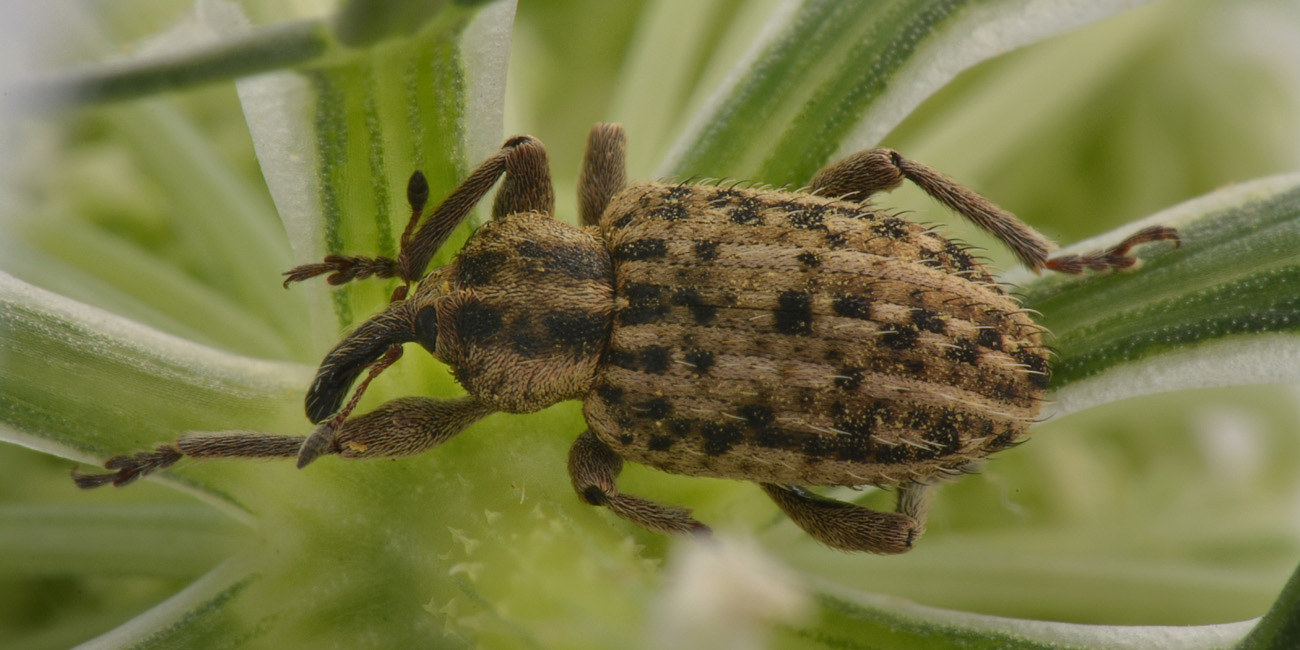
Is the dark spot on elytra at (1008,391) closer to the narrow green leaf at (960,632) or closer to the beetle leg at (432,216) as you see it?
the narrow green leaf at (960,632)

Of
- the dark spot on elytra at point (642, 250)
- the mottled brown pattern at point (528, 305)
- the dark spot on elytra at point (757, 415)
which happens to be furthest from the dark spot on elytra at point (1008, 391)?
the mottled brown pattern at point (528, 305)

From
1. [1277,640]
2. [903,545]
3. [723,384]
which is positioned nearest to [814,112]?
[723,384]

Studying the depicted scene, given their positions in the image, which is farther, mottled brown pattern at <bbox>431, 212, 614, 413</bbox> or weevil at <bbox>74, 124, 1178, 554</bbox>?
mottled brown pattern at <bbox>431, 212, 614, 413</bbox>

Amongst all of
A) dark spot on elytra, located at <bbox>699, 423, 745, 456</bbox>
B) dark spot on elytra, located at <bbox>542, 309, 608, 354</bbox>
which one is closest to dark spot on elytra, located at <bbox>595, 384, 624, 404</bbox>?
dark spot on elytra, located at <bbox>542, 309, 608, 354</bbox>

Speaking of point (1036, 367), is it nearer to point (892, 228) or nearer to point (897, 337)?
point (897, 337)

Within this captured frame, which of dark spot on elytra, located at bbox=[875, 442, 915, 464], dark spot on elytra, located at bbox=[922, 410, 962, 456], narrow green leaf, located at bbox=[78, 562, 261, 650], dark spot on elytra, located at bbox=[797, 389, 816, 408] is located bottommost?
narrow green leaf, located at bbox=[78, 562, 261, 650]

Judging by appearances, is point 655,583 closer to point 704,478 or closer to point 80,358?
point 704,478

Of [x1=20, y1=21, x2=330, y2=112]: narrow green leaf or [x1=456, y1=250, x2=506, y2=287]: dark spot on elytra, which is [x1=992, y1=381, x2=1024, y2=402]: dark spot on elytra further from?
[x1=20, y1=21, x2=330, y2=112]: narrow green leaf

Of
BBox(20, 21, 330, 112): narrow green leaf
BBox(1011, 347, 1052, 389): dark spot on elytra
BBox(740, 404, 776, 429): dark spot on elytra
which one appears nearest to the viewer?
BBox(20, 21, 330, 112): narrow green leaf
